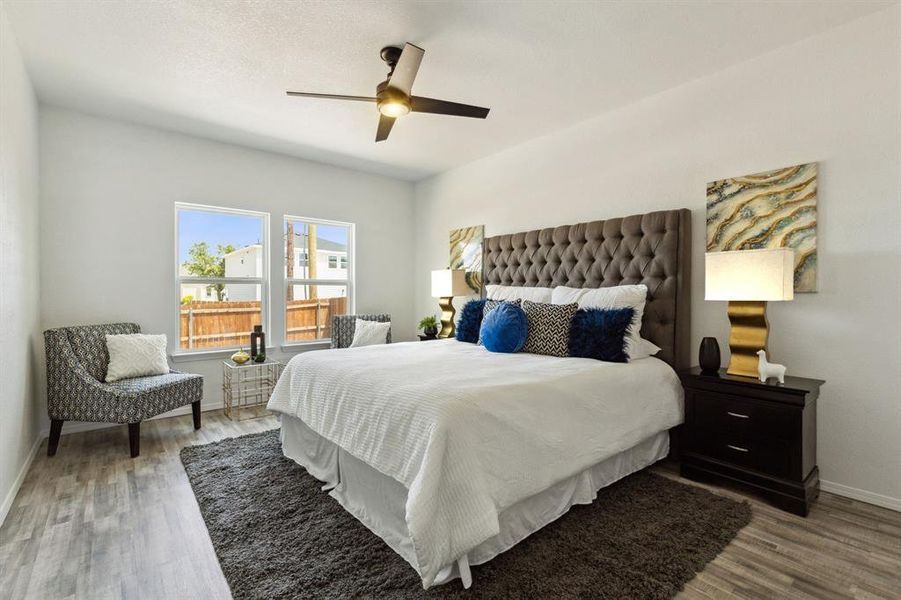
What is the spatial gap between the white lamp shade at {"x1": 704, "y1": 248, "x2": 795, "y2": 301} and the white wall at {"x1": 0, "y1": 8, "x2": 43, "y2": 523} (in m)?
4.01

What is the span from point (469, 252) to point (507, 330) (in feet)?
6.70

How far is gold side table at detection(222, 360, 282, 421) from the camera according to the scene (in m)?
4.07

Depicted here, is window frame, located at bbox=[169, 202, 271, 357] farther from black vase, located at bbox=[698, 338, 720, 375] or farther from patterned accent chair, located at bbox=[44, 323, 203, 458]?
black vase, located at bbox=[698, 338, 720, 375]

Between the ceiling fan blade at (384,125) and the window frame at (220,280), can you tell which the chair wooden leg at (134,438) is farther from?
the ceiling fan blade at (384,125)

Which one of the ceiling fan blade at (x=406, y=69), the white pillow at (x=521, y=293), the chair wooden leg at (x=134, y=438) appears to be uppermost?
the ceiling fan blade at (x=406, y=69)

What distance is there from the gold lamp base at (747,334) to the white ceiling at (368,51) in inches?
63.6

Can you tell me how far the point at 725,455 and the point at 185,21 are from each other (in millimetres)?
3965

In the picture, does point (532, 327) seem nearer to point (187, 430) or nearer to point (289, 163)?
point (187, 430)

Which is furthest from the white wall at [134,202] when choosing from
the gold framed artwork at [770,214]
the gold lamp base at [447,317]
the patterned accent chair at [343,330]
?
the gold framed artwork at [770,214]

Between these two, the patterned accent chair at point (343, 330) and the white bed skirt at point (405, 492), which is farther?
the patterned accent chair at point (343, 330)

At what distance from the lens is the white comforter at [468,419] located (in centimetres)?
160

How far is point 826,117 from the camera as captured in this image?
2510 millimetres

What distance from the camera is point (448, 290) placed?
4.67m

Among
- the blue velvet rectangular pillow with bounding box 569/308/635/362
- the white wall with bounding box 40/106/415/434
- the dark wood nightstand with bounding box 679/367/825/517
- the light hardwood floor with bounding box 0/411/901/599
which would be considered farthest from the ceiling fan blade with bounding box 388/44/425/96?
the white wall with bounding box 40/106/415/434
